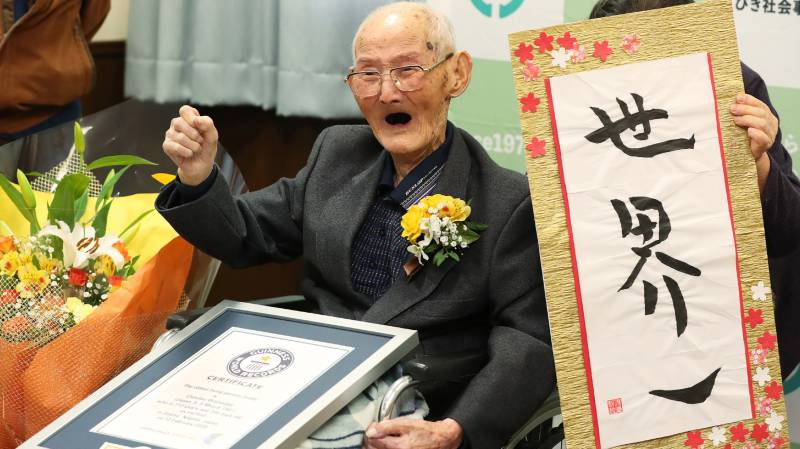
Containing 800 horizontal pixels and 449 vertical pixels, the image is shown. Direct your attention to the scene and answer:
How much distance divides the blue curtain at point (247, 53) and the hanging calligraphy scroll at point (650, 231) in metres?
1.48

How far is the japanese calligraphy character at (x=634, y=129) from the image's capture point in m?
1.93

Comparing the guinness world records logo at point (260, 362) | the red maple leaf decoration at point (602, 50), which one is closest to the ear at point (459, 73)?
the red maple leaf decoration at point (602, 50)

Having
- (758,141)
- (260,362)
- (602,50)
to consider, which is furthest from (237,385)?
(758,141)

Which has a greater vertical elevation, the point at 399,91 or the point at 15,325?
the point at 399,91

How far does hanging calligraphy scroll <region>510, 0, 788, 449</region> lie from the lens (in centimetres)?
191

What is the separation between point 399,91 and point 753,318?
2.62 ft

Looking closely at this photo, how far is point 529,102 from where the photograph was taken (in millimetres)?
1925

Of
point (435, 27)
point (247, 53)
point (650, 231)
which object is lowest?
point (650, 231)

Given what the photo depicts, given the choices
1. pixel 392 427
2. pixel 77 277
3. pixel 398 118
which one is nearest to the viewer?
pixel 392 427

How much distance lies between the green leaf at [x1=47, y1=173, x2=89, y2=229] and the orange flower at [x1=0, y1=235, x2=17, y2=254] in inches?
3.2

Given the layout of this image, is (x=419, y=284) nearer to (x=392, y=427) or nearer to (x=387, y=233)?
(x=387, y=233)

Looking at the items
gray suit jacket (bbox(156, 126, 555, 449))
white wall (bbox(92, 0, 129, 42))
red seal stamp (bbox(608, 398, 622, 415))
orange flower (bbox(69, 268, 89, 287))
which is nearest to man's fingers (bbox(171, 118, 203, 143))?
gray suit jacket (bbox(156, 126, 555, 449))

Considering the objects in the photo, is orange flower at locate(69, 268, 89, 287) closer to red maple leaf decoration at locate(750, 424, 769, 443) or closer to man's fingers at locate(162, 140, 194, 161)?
man's fingers at locate(162, 140, 194, 161)

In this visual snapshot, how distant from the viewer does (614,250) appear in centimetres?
192
